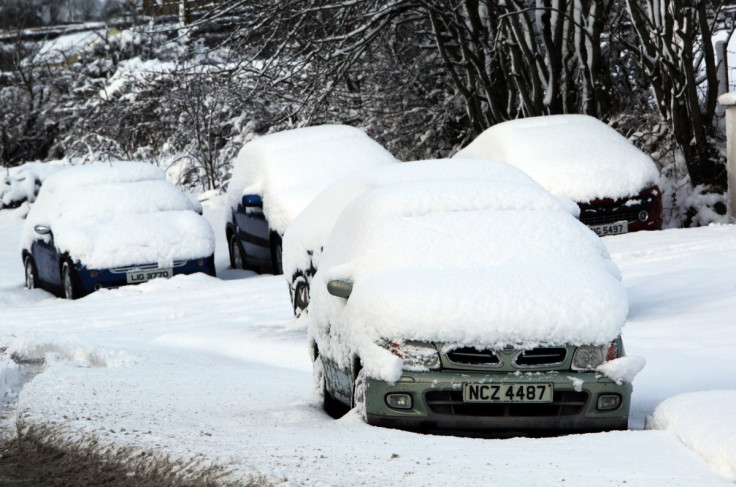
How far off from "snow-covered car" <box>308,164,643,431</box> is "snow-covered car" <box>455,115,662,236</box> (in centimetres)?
697

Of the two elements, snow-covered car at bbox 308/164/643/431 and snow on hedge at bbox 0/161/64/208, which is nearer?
snow-covered car at bbox 308/164/643/431

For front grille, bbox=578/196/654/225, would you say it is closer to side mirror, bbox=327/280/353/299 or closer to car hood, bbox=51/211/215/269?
car hood, bbox=51/211/215/269

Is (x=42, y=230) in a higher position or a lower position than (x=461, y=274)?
lower

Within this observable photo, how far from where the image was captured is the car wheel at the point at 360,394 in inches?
222

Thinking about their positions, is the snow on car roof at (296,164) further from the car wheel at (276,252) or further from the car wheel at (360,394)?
the car wheel at (360,394)

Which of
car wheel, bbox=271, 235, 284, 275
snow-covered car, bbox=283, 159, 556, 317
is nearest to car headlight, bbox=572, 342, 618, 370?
snow-covered car, bbox=283, 159, 556, 317

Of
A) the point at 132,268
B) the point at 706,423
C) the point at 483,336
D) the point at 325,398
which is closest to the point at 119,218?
the point at 132,268

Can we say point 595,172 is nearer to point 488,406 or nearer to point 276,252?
point 276,252

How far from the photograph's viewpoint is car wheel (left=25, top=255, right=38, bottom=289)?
14.8 metres

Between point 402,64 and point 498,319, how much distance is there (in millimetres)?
16856

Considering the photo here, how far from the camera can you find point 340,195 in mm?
8367

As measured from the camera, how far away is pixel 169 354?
898 centimetres

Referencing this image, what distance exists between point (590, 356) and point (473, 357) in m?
0.60

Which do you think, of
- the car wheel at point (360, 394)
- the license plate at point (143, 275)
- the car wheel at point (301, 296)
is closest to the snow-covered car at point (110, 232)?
the license plate at point (143, 275)
